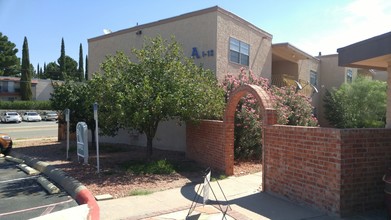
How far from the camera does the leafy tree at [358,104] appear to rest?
23922mm

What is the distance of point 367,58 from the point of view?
697 cm

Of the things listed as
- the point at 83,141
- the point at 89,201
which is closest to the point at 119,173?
the point at 83,141

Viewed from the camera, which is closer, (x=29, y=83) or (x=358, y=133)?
(x=358, y=133)

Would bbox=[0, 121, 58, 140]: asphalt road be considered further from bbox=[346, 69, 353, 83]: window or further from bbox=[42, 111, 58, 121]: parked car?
bbox=[346, 69, 353, 83]: window

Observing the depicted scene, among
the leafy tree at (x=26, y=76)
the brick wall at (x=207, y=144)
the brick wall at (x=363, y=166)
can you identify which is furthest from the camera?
the leafy tree at (x=26, y=76)

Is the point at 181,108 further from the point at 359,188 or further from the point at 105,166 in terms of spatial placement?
the point at 359,188

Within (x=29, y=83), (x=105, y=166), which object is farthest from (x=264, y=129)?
(x=29, y=83)

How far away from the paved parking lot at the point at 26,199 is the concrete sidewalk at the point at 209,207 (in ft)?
3.39

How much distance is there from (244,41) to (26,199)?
12.4m

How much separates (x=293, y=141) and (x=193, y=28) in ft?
31.5

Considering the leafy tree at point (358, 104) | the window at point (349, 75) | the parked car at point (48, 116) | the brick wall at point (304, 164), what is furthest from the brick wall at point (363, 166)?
the parked car at point (48, 116)

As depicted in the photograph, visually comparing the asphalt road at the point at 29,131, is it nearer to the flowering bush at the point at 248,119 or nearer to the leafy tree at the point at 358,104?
the flowering bush at the point at 248,119

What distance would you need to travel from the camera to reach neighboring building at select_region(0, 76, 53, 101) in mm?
59000

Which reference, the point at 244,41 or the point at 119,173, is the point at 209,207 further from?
the point at 244,41
